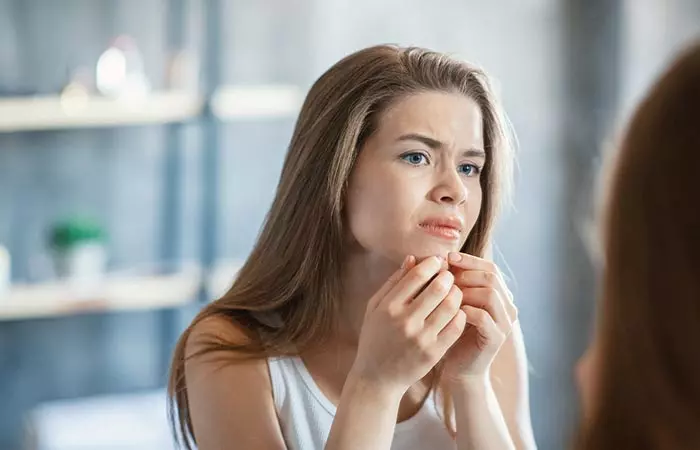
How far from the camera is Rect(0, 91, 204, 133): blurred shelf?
8.33 feet

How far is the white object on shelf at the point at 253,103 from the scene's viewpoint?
2.75m

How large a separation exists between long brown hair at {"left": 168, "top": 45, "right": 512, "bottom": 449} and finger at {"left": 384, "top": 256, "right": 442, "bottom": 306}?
12 cm

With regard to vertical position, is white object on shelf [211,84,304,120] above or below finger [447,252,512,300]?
above

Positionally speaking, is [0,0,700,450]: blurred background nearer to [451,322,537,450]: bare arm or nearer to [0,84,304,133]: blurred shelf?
[0,84,304,133]: blurred shelf

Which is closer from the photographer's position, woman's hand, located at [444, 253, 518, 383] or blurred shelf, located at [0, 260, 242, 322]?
woman's hand, located at [444, 253, 518, 383]

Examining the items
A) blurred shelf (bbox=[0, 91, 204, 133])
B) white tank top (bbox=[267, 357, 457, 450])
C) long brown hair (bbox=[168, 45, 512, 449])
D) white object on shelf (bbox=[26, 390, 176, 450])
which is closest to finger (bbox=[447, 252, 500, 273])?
long brown hair (bbox=[168, 45, 512, 449])

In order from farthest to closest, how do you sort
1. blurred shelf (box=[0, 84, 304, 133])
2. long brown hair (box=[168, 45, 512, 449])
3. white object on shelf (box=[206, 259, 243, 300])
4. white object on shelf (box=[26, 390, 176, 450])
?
white object on shelf (box=[206, 259, 243, 300]) → blurred shelf (box=[0, 84, 304, 133]) → white object on shelf (box=[26, 390, 176, 450]) → long brown hair (box=[168, 45, 512, 449])

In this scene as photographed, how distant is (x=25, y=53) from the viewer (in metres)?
2.72

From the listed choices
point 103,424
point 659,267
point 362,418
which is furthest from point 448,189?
point 103,424

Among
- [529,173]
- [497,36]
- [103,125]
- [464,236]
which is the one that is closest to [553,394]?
[529,173]

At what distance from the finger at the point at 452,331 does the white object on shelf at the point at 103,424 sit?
4.84 ft

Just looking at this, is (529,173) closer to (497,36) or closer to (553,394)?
(497,36)

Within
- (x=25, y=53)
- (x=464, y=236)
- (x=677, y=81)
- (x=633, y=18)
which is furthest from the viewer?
(x=633, y=18)

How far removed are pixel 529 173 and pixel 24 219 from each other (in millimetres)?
1450
